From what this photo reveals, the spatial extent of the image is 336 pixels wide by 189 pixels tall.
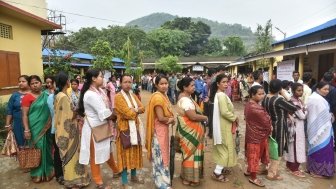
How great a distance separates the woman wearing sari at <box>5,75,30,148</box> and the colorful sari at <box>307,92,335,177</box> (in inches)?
172

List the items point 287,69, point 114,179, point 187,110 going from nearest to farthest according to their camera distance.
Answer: point 187,110
point 114,179
point 287,69

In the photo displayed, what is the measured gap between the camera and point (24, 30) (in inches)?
360

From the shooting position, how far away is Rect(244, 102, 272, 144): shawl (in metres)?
3.94

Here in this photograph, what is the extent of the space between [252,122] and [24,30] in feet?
26.5

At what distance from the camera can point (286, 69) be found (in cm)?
899

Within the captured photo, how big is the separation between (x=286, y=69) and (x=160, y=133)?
21.8ft

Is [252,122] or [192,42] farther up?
[192,42]

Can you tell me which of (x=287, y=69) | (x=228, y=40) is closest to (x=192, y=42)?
(x=228, y=40)

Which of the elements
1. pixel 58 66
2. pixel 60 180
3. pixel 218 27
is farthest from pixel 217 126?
pixel 218 27

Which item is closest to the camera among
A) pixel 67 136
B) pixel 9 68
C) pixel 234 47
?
pixel 67 136

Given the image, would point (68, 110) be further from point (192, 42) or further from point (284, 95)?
point (192, 42)

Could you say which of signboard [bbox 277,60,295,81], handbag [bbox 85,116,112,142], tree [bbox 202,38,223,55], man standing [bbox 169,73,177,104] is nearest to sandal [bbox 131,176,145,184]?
handbag [bbox 85,116,112,142]

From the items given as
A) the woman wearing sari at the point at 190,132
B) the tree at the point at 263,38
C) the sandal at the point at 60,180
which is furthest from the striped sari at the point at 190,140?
the tree at the point at 263,38

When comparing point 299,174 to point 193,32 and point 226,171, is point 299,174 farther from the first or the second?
point 193,32
